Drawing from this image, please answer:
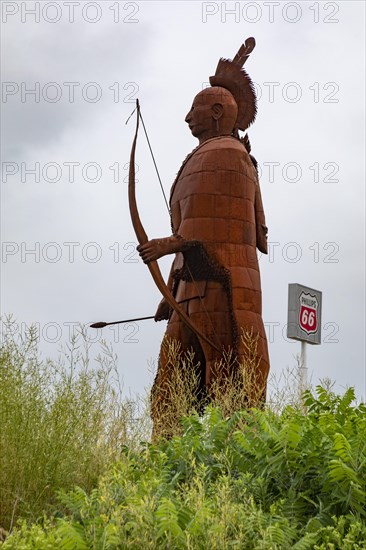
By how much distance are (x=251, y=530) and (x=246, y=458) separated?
104cm

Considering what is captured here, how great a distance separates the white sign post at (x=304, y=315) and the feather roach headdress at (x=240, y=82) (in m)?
4.63

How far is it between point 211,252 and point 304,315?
18.8 feet

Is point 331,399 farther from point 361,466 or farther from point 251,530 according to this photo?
point 251,530

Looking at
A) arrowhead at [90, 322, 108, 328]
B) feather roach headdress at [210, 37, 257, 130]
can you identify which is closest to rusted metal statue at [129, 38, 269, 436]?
feather roach headdress at [210, 37, 257, 130]

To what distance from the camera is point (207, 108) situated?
965 centimetres

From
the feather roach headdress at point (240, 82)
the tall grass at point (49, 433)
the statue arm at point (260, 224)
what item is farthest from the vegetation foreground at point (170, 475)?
the feather roach headdress at point (240, 82)

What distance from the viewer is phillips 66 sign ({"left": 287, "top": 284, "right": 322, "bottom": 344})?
47.0 feet

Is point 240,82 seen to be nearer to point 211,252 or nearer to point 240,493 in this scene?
point 211,252

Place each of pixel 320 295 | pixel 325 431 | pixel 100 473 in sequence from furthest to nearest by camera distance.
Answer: pixel 320 295 → pixel 100 473 → pixel 325 431

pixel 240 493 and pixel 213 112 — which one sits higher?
pixel 213 112

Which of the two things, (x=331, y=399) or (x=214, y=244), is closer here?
(x=331, y=399)

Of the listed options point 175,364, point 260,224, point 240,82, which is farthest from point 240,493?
point 240,82

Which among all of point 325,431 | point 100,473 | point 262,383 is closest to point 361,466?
point 325,431

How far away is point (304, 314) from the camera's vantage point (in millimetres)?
14539
